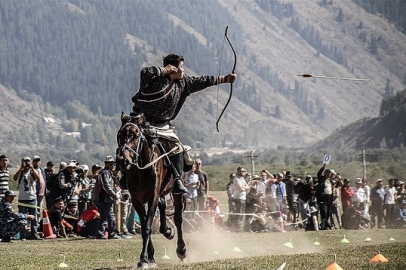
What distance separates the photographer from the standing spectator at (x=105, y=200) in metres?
29.3

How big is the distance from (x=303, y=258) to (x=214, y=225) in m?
15.9

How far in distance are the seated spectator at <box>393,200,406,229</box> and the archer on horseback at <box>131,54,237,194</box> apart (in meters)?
22.7

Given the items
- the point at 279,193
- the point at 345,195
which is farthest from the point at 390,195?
the point at 279,193

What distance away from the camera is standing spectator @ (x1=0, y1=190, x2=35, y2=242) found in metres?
27.4

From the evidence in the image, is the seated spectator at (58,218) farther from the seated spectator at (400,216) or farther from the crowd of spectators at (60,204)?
the seated spectator at (400,216)

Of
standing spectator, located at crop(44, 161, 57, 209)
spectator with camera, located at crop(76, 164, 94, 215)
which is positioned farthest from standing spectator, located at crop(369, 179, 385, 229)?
standing spectator, located at crop(44, 161, 57, 209)

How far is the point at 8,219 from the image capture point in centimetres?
2748

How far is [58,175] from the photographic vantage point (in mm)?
30359

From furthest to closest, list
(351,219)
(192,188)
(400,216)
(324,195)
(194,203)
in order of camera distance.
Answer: (400,216)
(351,219)
(324,195)
(194,203)
(192,188)

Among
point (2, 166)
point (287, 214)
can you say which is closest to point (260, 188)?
point (287, 214)

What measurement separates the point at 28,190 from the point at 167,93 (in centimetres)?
1090

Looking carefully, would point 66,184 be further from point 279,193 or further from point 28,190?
point 279,193

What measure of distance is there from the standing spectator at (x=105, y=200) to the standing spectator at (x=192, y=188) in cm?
505

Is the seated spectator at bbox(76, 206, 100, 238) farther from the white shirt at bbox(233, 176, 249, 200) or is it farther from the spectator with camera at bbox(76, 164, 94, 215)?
the white shirt at bbox(233, 176, 249, 200)
